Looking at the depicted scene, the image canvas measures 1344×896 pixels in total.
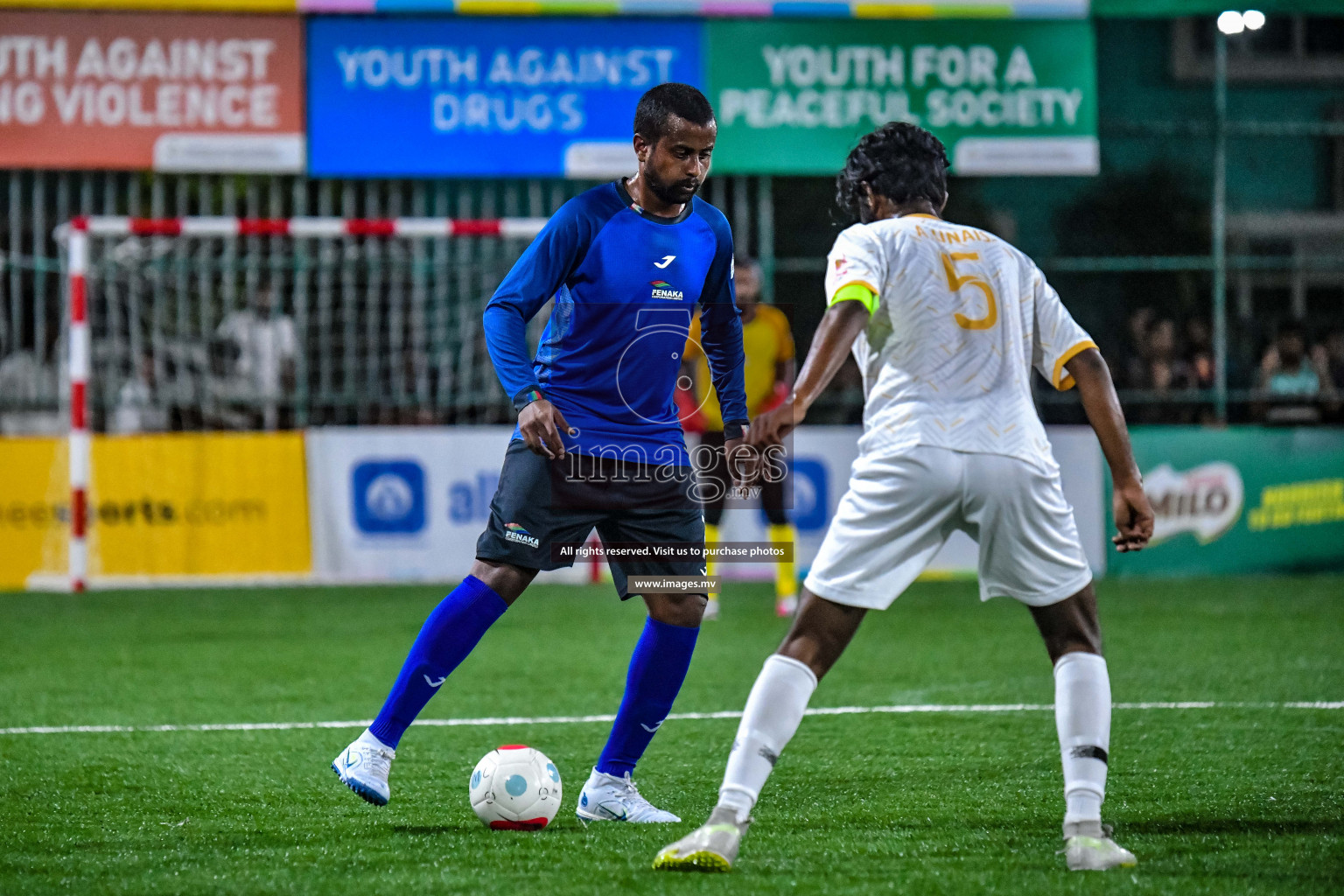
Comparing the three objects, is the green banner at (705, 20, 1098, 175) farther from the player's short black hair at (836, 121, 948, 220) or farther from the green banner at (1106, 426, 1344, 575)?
the player's short black hair at (836, 121, 948, 220)

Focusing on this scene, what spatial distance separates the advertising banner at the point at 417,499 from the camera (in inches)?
490

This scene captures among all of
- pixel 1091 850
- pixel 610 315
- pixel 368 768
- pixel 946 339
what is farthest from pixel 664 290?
pixel 1091 850

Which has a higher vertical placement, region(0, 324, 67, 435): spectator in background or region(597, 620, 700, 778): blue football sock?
region(0, 324, 67, 435): spectator in background

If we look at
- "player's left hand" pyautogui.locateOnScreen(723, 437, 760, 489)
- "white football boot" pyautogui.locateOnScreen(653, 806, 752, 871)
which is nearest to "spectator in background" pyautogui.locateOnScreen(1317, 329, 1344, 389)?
"player's left hand" pyautogui.locateOnScreen(723, 437, 760, 489)

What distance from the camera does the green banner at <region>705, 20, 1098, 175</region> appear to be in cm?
1290

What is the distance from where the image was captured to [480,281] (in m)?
13.2

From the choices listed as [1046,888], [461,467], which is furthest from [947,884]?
[461,467]

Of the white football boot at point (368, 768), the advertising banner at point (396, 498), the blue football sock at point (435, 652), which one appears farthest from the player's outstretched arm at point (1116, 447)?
the advertising banner at point (396, 498)

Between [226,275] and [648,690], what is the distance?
8886mm

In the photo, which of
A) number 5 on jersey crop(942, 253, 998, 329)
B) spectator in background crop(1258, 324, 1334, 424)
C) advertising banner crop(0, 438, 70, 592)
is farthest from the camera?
spectator in background crop(1258, 324, 1334, 424)

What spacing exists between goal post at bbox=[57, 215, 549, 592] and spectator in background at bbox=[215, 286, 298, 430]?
18 cm

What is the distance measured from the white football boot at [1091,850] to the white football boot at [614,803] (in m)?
1.20

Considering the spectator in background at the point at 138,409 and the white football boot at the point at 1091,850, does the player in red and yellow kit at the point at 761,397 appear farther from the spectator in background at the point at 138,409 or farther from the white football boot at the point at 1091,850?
the white football boot at the point at 1091,850

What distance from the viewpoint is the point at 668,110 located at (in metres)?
4.59
